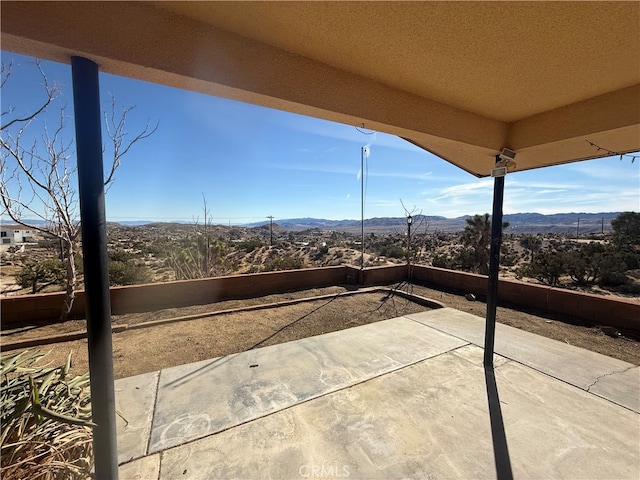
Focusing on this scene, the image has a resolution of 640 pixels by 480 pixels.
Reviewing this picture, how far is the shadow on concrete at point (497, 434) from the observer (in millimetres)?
1968

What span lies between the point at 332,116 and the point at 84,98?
1.59m

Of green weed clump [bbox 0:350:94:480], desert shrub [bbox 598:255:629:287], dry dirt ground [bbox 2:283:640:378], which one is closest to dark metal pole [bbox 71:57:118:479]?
green weed clump [bbox 0:350:94:480]

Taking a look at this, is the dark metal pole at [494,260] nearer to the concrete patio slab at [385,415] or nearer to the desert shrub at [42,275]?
the concrete patio slab at [385,415]

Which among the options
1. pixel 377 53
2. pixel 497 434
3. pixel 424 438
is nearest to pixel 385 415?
pixel 424 438

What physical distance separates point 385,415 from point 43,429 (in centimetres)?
244

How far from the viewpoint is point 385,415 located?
98.6 inches

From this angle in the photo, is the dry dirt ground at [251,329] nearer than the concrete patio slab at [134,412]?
No

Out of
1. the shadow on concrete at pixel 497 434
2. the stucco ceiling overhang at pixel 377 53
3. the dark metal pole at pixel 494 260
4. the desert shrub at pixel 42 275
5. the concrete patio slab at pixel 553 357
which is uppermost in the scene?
the stucco ceiling overhang at pixel 377 53

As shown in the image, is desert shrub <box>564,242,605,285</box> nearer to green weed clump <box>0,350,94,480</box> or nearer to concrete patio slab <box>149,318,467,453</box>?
concrete patio slab <box>149,318,467,453</box>

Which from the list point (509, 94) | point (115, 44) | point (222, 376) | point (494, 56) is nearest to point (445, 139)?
point (509, 94)

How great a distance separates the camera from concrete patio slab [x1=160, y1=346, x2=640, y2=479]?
6.45 ft

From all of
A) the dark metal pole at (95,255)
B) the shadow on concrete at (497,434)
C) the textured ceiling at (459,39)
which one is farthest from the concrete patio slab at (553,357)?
the dark metal pole at (95,255)

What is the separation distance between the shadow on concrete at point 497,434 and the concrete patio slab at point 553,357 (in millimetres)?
843

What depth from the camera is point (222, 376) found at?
316 centimetres
